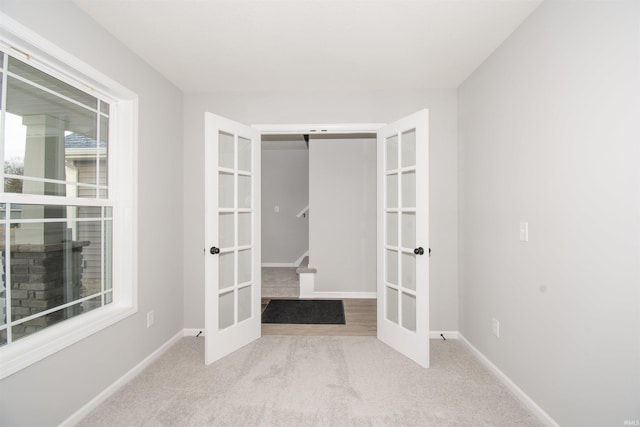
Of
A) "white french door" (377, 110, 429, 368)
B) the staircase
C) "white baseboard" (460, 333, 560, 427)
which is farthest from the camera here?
the staircase

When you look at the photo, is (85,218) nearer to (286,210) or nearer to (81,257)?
(81,257)

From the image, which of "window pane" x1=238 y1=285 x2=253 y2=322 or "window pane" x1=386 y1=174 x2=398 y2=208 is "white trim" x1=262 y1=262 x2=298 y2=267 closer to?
"window pane" x1=238 y1=285 x2=253 y2=322

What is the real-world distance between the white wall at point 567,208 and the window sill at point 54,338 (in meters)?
2.78

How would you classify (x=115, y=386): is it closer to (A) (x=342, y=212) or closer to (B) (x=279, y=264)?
(A) (x=342, y=212)

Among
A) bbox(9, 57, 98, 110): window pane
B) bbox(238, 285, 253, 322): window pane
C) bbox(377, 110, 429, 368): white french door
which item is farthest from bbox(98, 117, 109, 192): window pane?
bbox(377, 110, 429, 368): white french door

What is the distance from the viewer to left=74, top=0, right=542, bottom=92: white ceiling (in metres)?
1.74

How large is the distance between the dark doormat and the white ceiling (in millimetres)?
2507

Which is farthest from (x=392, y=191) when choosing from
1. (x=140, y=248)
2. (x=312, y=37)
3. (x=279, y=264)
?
(x=279, y=264)

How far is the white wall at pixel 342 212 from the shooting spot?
4.19 meters

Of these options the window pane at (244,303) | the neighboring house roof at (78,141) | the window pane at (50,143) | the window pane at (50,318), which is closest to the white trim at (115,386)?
the window pane at (50,318)

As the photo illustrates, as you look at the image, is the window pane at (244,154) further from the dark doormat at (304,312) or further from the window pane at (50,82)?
the dark doormat at (304,312)

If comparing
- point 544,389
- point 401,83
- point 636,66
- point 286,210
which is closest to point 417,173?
point 401,83

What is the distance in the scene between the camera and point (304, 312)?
351cm

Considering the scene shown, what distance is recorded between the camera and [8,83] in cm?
145
